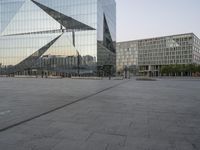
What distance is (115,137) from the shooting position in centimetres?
507

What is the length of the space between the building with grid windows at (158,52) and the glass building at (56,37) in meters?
65.6

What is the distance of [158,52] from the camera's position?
13050 cm

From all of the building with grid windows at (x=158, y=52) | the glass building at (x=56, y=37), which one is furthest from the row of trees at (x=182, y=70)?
the glass building at (x=56, y=37)

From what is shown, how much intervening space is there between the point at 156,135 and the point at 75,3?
195 feet

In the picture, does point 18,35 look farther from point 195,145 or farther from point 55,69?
point 195,145

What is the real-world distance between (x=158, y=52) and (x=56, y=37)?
86.7 metres

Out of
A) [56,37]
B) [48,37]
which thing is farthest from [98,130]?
[48,37]

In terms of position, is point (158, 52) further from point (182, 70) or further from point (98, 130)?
point (98, 130)

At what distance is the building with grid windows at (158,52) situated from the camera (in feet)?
384

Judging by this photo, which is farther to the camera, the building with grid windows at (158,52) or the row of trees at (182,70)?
the building with grid windows at (158,52)

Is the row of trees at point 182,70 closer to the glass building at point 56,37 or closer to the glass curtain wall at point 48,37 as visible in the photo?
the glass building at point 56,37

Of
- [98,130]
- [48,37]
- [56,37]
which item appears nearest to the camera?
[98,130]

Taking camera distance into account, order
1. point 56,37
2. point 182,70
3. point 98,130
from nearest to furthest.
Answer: point 98,130 < point 56,37 < point 182,70

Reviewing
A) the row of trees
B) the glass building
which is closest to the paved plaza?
the glass building
